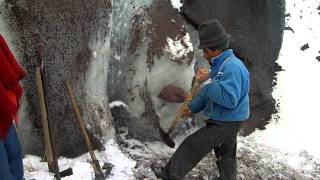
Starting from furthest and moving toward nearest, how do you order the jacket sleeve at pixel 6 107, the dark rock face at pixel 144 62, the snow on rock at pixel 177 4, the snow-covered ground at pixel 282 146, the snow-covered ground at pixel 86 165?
the snow on rock at pixel 177 4 → the dark rock face at pixel 144 62 → the snow-covered ground at pixel 282 146 → the snow-covered ground at pixel 86 165 → the jacket sleeve at pixel 6 107

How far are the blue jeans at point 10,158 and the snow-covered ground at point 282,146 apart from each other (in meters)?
0.53

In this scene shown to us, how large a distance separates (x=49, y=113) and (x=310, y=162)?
126 inches

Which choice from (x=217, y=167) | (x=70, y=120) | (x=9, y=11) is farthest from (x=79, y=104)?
(x=217, y=167)

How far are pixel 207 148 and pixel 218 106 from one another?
452 mm

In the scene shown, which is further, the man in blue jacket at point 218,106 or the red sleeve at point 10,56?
the man in blue jacket at point 218,106

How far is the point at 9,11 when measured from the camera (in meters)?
3.89

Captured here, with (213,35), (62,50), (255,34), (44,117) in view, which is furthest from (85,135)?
(255,34)

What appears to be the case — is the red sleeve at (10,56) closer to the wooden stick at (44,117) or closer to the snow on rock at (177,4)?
the wooden stick at (44,117)

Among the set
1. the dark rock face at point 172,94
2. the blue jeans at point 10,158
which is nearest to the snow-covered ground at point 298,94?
the dark rock face at point 172,94

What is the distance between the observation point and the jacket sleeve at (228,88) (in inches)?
154

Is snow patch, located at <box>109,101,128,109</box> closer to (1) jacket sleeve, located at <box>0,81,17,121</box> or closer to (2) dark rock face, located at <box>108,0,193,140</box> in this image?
(2) dark rock face, located at <box>108,0,193,140</box>

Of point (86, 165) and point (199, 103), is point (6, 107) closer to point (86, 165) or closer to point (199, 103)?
point (86, 165)

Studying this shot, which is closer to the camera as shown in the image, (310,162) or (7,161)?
(7,161)

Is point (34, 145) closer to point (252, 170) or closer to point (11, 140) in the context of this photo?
point (11, 140)
